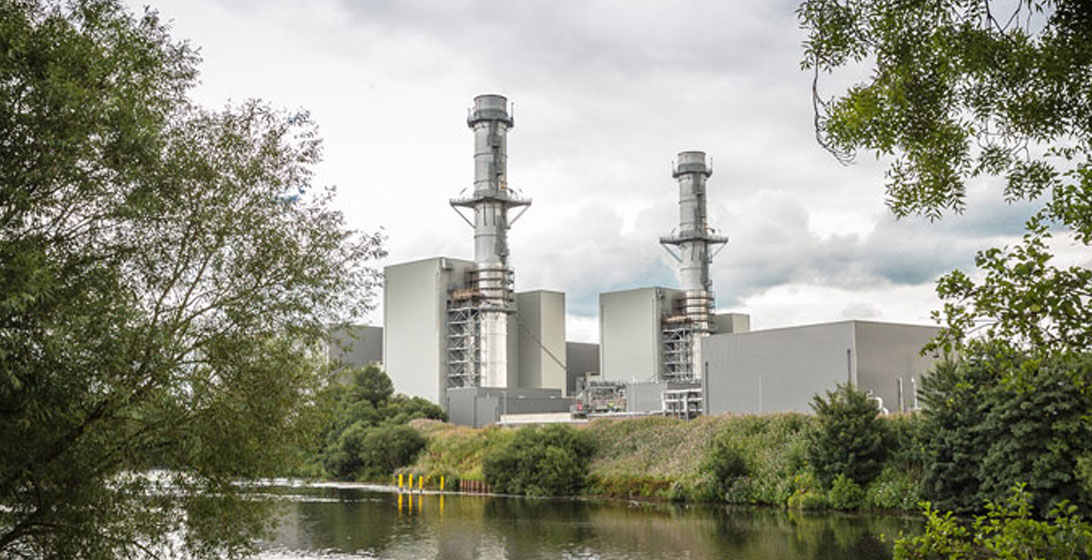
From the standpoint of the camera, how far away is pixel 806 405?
4303 centimetres

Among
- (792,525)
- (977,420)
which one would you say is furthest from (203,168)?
(977,420)

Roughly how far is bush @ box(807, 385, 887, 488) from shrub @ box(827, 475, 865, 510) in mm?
272

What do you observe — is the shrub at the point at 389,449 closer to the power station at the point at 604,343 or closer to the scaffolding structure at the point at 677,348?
the power station at the point at 604,343

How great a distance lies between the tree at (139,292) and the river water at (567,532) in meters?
2.19

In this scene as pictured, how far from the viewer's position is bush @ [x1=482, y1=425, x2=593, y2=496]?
1574 inches

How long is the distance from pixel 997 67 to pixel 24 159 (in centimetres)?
913

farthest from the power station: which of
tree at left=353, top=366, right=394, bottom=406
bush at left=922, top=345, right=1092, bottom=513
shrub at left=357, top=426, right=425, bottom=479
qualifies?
bush at left=922, top=345, right=1092, bottom=513

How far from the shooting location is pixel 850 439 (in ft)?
99.1

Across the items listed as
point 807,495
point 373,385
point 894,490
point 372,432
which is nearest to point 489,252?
point 373,385

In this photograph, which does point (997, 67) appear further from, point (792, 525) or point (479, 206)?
point (479, 206)

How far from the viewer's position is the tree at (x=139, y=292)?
9.91 metres

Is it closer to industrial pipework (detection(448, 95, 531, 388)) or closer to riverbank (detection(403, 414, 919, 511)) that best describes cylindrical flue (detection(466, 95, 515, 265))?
industrial pipework (detection(448, 95, 531, 388))

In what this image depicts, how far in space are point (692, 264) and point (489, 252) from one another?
633 inches

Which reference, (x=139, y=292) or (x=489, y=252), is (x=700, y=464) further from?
(x=139, y=292)
